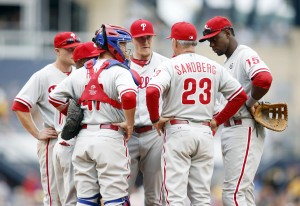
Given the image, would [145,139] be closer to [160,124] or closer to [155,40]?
[160,124]

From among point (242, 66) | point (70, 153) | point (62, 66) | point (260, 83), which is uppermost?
point (242, 66)

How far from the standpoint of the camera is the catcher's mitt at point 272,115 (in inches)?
479

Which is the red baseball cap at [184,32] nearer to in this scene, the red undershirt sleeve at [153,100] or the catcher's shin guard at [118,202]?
the red undershirt sleeve at [153,100]

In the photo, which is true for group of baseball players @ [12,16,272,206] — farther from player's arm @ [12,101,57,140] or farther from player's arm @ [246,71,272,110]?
player's arm @ [12,101,57,140]

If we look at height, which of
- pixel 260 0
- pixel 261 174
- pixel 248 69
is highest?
pixel 248 69

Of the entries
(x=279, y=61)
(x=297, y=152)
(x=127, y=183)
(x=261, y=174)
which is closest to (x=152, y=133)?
(x=127, y=183)

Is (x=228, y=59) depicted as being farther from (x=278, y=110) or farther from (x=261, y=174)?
(x=261, y=174)

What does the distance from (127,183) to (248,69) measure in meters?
1.92

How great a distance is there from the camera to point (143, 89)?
12.2m

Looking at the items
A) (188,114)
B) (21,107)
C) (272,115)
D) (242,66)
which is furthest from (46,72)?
(272,115)

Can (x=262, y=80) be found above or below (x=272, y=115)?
above

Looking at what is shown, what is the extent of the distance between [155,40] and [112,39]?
23.0 meters

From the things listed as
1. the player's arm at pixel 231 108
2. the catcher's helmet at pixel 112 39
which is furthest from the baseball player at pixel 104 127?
the player's arm at pixel 231 108

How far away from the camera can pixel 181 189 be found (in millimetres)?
11344
